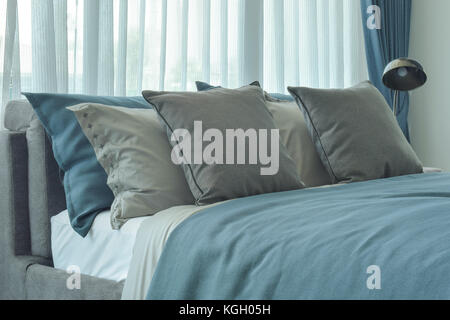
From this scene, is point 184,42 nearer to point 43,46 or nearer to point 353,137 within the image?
point 43,46

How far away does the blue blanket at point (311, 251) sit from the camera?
4.19 feet

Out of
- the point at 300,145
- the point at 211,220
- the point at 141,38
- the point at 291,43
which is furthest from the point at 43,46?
the point at 291,43

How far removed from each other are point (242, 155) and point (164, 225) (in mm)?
410

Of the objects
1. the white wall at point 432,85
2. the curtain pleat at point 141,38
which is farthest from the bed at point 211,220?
the white wall at point 432,85

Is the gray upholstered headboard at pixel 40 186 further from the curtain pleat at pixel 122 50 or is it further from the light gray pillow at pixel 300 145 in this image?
the light gray pillow at pixel 300 145

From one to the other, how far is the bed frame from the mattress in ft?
0.22

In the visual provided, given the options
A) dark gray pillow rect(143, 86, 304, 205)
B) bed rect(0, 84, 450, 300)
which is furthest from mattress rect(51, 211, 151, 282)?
dark gray pillow rect(143, 86, 304, 205)

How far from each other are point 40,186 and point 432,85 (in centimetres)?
327

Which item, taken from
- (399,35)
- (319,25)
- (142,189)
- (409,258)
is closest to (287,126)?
(142,189)

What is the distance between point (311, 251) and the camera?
1416mm

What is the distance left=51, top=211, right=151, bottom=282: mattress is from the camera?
1.88 meters

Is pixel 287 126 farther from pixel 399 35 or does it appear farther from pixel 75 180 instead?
pixel 399 35

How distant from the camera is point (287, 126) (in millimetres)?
2518

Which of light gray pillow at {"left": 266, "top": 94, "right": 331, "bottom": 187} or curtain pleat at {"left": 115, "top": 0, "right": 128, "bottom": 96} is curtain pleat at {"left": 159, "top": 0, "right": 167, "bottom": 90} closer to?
curtain pleat at {"left": 115, "top": 0, "right": 128, "bottom": 96}
